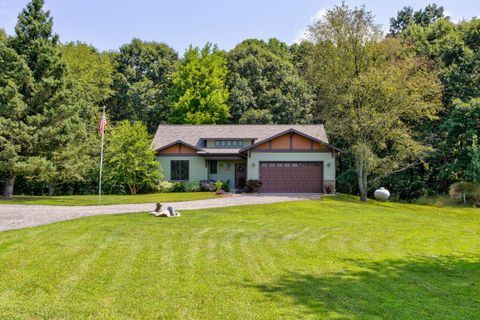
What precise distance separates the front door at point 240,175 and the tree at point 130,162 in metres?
5.97

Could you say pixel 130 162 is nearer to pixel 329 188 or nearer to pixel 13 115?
pixel 13 115

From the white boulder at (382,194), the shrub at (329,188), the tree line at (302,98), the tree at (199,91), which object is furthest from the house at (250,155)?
the tree at (199,91)

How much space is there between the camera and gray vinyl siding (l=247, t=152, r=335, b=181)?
26062mm

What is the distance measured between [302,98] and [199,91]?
37.1ft

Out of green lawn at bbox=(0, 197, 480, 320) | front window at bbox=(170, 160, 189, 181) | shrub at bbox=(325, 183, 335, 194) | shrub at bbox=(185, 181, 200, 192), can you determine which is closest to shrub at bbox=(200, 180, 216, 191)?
shrub at bbox=(185, 181, 200, 192)

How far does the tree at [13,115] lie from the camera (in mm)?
19359

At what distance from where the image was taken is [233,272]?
6625mm

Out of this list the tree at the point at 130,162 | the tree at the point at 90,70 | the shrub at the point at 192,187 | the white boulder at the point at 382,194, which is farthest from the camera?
the tree at the point at 90,70

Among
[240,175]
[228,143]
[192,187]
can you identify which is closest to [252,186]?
[240,175]

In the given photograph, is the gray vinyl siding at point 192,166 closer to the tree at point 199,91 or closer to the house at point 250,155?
the house at point 250,155

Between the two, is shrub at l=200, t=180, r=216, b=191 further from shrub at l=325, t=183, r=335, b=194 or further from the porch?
shrub at l=325, t=183, r=335, b=194

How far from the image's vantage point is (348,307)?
16.5ft

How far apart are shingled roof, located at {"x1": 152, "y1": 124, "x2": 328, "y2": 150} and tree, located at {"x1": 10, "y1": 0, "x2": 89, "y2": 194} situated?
810cm

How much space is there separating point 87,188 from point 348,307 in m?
25.5
